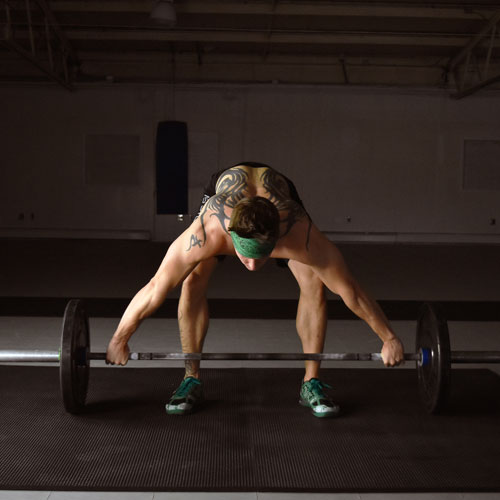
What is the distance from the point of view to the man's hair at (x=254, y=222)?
1.81 meters

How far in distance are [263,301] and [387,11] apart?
5100 millimetres

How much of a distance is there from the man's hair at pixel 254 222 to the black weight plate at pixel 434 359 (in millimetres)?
739

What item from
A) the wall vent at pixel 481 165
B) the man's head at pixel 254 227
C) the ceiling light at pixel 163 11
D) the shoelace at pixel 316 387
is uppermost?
the ceiling light at pixel 163 11

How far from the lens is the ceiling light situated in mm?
7027

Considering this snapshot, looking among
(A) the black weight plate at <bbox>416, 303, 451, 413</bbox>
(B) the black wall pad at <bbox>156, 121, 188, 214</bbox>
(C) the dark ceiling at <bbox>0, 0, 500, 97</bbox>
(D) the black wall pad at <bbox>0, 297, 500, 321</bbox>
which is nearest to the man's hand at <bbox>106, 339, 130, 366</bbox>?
(A) the black weight plate at <bbox>416, 303, 451, 413</bbox>

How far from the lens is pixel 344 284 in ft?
6.79

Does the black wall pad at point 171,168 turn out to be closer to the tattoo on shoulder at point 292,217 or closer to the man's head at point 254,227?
the tattoo on shoulder at point 292,217

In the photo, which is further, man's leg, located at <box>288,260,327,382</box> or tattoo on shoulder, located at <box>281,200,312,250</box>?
man's leg, located at <box>288,260,327,382</box>

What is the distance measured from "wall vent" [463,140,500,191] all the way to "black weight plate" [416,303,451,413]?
8.64m

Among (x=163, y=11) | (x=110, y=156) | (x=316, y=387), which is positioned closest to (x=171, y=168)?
(x=110, y=156)

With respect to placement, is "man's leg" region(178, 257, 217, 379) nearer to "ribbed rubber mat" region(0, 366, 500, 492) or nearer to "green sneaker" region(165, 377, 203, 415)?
"green sneaker" region(165, 377, 203, 415)

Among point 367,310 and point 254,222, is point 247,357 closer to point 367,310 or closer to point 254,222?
point 367,310

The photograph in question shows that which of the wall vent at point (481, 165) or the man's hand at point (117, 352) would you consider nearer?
the man's hand at point (117, 352)

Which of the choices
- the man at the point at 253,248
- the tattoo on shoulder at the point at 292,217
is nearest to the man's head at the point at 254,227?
the man at the point at 253,248
